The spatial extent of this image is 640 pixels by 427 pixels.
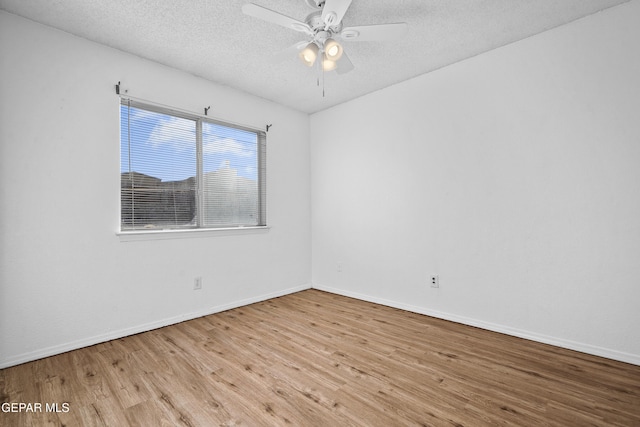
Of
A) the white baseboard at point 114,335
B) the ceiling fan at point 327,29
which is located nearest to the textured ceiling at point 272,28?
the ceiling fan at point 327,29

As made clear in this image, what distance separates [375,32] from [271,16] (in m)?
0.70

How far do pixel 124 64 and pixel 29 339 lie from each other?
2.40 meters

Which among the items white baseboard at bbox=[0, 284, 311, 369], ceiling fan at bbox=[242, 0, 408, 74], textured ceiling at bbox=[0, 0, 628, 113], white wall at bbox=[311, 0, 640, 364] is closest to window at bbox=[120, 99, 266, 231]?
textured ceiling at bbox=[0, 0, 628, 113]

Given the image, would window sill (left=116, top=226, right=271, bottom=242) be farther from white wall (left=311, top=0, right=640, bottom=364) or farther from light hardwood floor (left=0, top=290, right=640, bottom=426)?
white wall (left=311, top=0, right=640, bottom=364)

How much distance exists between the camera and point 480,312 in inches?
113

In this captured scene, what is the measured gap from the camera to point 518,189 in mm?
2643

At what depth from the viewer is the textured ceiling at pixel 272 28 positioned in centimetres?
216

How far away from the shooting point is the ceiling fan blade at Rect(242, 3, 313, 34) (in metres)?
1.73

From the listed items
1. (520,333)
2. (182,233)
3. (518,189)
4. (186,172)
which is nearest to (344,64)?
(518,189)

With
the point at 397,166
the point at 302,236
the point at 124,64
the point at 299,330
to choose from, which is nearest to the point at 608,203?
the point at 397,166

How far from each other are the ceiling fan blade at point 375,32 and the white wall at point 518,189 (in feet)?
4.39

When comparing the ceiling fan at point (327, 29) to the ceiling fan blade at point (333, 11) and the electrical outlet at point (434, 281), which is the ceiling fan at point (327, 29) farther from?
the electrical outlet at point (434, 281)

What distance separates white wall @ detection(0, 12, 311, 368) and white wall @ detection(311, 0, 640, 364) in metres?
2.09

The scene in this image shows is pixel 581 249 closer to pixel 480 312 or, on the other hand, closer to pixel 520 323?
pixel 520 323
